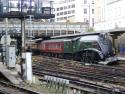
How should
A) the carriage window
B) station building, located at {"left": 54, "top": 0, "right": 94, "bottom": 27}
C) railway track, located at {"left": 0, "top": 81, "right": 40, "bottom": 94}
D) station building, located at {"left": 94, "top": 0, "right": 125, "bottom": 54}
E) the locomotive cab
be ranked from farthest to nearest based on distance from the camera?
station building, located at {"left": 54, "top": 0, "right": 94, "bottom": 27} < station building, located at {"left": 94, "top": 0, "right": 125, "bottom": 54} < the carriage window < the locomotive cab < railway track, located at {"left": 0, "top": 81, "right": 40, "bottom": 94}

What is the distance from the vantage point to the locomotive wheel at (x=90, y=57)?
31.4m

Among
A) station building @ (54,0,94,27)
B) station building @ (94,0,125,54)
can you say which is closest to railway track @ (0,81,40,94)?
station building @ (94,0,125,54)

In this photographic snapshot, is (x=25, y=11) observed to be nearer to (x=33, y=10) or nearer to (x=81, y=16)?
(x=33, y=10)

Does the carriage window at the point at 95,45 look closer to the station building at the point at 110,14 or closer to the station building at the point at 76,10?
the station building at the point at 110,14

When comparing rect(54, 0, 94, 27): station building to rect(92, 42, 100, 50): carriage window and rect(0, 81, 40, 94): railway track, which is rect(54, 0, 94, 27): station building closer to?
rect(92, 42, 100, 50): carriage window

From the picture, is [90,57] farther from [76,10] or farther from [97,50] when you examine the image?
[76,10]

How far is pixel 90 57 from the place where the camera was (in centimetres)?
3212

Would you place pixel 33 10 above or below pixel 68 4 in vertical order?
below

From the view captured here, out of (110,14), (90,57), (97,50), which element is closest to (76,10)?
(110,14)

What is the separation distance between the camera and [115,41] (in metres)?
36.4

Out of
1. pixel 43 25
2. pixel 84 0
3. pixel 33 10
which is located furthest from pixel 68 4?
pixel 33 10

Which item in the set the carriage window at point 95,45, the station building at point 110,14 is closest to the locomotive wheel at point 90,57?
the carriage window at point 95,45

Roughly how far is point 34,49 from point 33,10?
75.1 ft

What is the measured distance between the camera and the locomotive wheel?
31.4 metres
